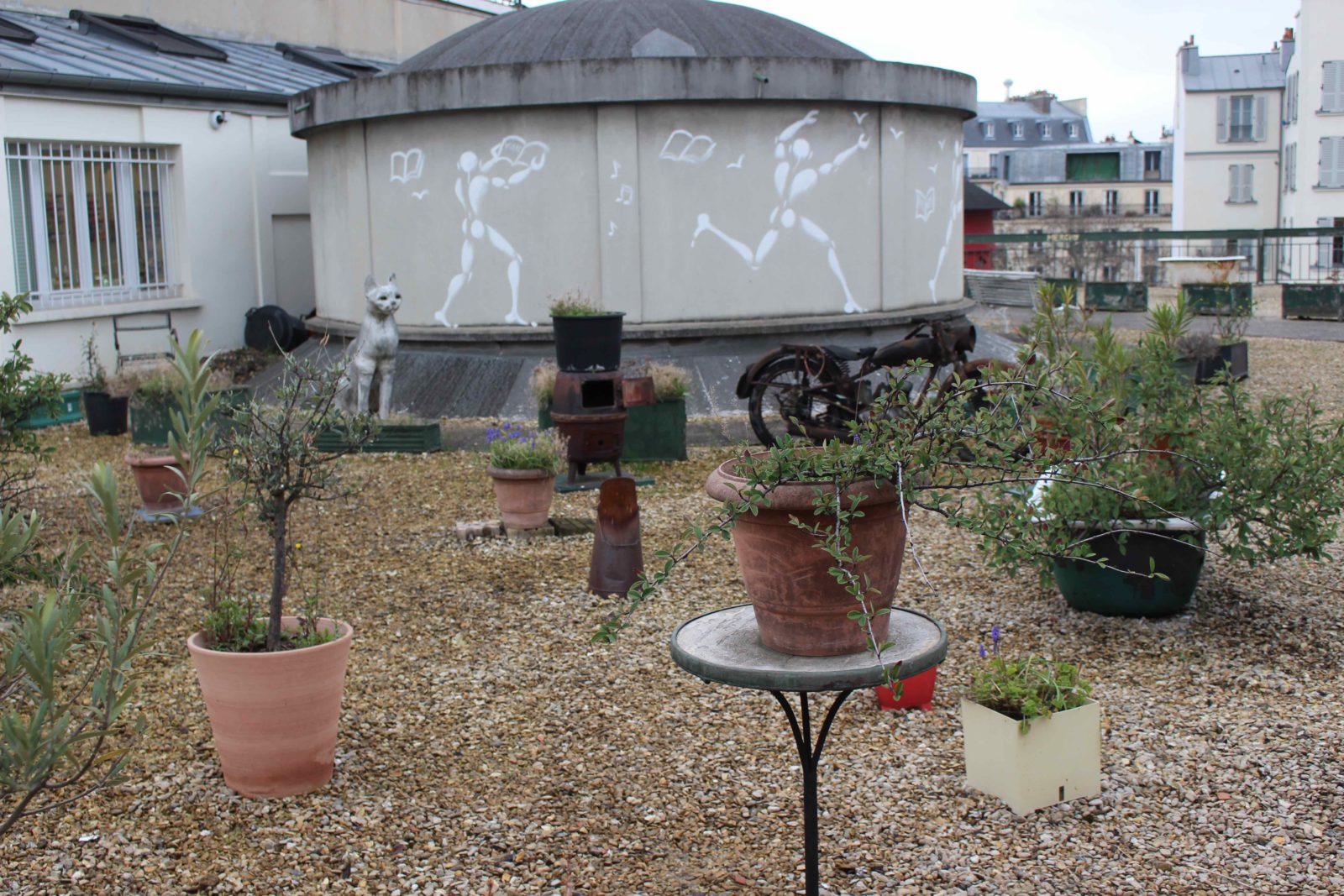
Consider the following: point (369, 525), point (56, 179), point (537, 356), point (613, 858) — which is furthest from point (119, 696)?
point (56, 179)

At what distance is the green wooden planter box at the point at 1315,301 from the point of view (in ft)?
71.9

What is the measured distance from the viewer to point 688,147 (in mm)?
12023

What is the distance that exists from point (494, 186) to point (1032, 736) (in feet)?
30.5

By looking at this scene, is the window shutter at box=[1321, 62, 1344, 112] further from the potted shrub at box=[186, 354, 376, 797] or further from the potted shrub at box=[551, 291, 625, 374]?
the potted shrub at box=[186, 354, 376, 797]

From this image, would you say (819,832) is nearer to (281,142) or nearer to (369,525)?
(369,525)

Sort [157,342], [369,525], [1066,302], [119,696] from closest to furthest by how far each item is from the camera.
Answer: [119,696] → [369,525] → [1066,302] → [157,342]

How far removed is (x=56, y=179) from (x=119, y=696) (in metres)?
12.9

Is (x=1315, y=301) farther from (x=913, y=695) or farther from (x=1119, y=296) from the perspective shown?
(x=913, y=695)

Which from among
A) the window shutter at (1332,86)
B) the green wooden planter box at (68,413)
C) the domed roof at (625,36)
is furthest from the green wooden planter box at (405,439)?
the window shutter at (1332,86)

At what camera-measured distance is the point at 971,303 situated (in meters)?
14.5

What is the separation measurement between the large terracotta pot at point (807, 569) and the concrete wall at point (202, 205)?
11.7 m

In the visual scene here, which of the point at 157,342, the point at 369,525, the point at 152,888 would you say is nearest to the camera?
the point at 152,888

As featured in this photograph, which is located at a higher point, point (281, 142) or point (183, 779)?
point (281, 142)

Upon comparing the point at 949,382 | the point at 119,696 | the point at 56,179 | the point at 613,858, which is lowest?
the point at 613,858
